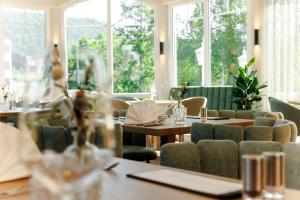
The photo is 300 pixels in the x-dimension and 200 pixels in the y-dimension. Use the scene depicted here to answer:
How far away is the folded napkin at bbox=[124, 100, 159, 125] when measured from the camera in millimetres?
3840

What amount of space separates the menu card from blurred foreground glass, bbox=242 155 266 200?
0.62 feet

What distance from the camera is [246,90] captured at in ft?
25.5

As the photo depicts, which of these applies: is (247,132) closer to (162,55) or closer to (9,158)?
(9,158)

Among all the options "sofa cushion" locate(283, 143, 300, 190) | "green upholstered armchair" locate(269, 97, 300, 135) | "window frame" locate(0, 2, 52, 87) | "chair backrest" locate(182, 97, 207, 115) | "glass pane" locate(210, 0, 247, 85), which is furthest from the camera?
"window frame" locate(0, 2, 52, 87)

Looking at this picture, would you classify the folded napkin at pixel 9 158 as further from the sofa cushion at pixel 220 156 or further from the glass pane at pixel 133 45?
the glass pane at pixel 133 45

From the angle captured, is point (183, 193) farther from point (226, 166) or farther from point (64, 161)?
point (226, 166)

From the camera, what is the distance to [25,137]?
1038 mm

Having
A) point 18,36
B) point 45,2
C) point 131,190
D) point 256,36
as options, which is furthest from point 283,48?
point 131,190

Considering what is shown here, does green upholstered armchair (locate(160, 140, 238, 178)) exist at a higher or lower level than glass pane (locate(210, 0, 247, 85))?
lower

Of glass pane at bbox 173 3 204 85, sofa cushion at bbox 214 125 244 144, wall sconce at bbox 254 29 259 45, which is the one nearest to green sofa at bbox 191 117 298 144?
sofa cushion at bbox 214 125 244 144

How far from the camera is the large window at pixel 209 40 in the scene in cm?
884

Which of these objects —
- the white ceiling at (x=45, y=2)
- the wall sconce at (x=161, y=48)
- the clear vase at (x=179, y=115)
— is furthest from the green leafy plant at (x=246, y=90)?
the clear vase at (x=179, y=115)

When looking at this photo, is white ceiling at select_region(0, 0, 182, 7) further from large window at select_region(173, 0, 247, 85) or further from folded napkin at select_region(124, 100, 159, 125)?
folded napkin at select_region(124, 100, 159, 125)

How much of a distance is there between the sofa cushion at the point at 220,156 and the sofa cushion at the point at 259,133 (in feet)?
3.59
